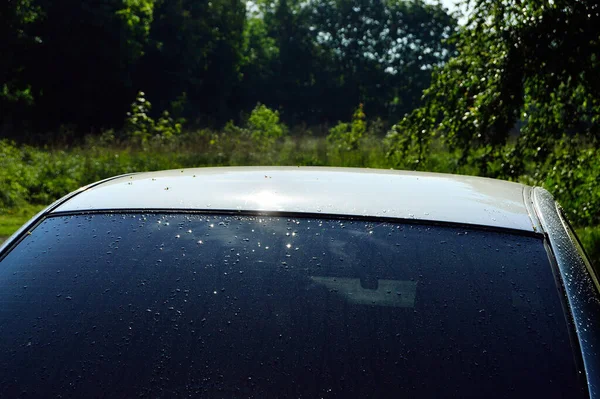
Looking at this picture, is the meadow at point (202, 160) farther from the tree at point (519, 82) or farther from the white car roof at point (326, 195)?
the white car roof at point (326, 195)

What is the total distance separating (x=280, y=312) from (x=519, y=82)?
8.66 metres

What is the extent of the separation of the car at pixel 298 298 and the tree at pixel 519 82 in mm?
7249

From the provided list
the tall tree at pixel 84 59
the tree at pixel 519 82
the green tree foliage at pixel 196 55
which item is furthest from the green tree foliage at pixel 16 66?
the tree at pixel 519 82

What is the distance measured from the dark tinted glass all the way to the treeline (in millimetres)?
9162

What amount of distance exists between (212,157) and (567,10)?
13.5 metres

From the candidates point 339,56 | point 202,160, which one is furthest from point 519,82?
point 339,56

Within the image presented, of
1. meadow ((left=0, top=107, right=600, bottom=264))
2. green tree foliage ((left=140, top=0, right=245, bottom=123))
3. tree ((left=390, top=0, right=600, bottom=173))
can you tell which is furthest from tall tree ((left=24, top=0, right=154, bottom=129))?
tree ((left=390, top=0, right=600, bottom=173))

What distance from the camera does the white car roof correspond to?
2480 mm

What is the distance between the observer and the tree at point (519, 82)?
373 inches

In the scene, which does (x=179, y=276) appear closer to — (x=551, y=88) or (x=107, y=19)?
(x=551, y=88)

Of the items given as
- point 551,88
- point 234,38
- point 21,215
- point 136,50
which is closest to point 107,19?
point 136,50

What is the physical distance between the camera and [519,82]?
10289 millimetres

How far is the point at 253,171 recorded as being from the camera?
10.9ft

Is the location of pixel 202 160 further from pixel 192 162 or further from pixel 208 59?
pixel 208 59
